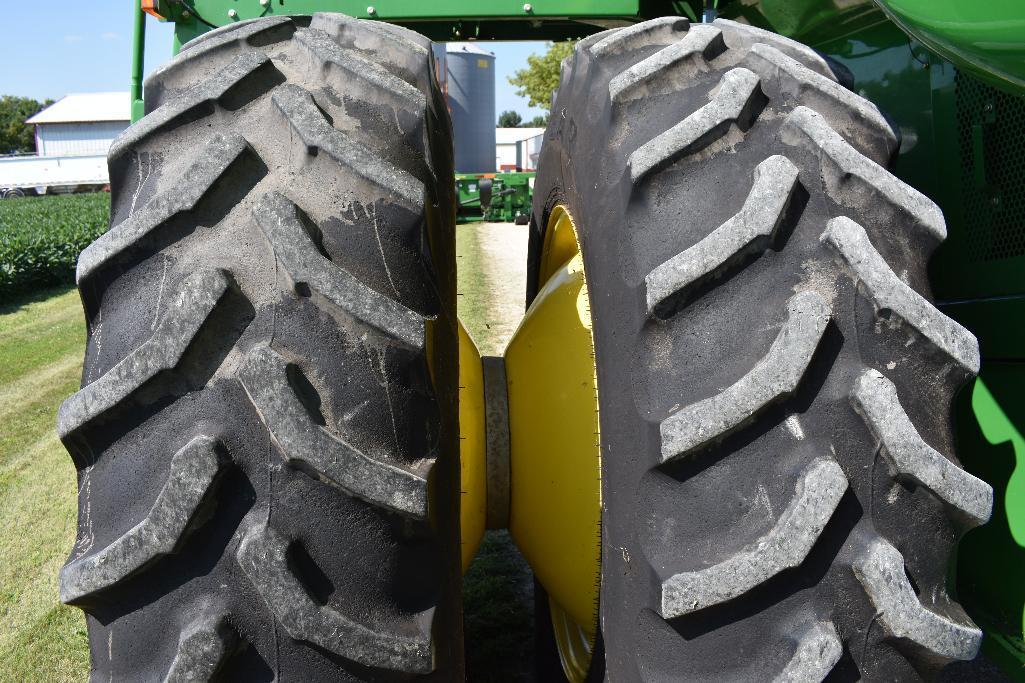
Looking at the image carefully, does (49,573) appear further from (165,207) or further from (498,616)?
(165,207)

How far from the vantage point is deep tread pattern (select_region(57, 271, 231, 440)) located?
1193 mm

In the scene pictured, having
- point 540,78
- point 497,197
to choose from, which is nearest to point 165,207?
point 497,197

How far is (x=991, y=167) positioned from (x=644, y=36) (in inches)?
27.6

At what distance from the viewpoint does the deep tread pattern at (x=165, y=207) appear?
1.27 meters

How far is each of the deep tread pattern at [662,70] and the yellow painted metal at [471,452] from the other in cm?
78

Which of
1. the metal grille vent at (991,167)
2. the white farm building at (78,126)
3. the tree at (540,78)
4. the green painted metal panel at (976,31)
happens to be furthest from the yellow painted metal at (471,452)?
the white farm building at (78,126)

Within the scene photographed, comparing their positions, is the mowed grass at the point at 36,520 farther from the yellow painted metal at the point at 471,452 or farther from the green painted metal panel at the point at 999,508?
the green painted metal panel at the point at 999,508

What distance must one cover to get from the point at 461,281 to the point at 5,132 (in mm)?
75879

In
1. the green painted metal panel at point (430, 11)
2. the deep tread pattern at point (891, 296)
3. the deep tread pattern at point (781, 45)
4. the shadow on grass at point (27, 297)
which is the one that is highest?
the green painted metal panel at point (430, 11)

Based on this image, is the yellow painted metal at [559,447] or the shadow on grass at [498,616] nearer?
the yellow painted metal at [559,447]

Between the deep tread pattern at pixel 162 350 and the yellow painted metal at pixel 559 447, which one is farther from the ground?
the deep tread pattern at pixel 162 350

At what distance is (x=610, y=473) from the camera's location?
4.65 feet

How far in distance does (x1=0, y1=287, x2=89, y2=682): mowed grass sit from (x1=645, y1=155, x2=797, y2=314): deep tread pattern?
265 centimetres

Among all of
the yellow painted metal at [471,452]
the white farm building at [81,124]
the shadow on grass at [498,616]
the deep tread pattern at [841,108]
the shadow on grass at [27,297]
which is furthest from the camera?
the white farm building at [81,124]
